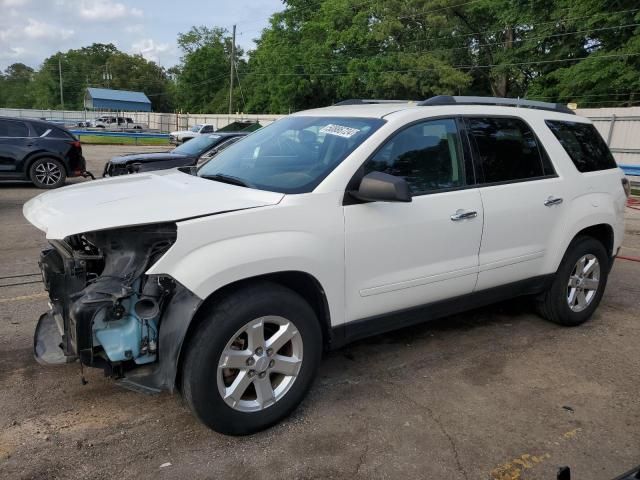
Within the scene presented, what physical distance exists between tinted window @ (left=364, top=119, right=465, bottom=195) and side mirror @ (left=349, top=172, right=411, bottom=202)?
25 centimetres

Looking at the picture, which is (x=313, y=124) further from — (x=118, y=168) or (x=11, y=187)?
(x=11, y=187)

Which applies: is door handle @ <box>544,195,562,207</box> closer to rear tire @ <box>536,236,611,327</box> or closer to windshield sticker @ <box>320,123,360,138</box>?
rear tire @ <box>536,236,611,327</box>

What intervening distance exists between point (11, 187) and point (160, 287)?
37.9 feet

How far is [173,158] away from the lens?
10656mm

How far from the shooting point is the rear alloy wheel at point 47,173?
39.5 feet

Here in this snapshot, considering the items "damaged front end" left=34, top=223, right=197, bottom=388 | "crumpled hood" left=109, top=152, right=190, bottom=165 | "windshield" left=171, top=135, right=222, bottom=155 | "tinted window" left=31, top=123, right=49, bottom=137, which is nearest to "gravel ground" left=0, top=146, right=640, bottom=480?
"damaged front end" left=34, top=223, right=197, bottom=388

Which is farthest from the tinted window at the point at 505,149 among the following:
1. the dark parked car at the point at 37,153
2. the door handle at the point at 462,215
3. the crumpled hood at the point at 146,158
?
the dark parked car at the point at 37,153

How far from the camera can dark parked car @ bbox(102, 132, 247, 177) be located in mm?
10094

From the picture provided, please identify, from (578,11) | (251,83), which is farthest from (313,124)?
(251,83)

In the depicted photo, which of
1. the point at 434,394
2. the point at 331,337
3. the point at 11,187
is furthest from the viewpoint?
the point at 11,187

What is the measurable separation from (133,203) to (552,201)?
3141 mm

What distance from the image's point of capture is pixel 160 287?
9.20ft

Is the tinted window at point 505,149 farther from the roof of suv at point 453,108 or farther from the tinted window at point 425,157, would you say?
the tinted window at point 425,157

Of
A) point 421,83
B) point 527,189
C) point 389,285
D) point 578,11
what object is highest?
point 578,11
